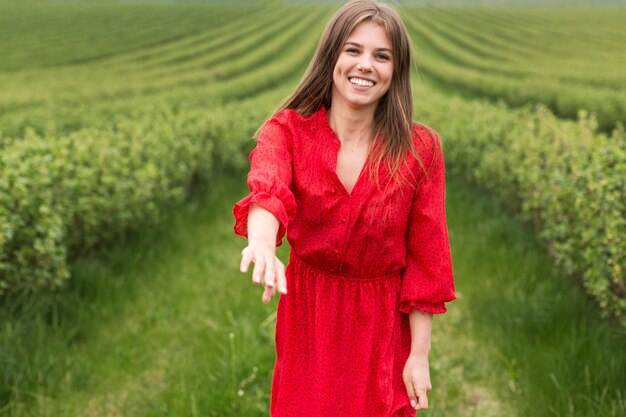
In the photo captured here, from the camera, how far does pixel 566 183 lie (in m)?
3.58

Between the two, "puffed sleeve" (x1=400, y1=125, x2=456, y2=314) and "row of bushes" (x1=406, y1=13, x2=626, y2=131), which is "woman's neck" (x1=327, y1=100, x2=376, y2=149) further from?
"row of bushes" (x1=406, y1=13, x2=626, y2=131)

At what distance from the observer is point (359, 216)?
162 cm

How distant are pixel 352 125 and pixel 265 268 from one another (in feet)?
2.34

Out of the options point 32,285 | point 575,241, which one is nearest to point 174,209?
point 32,285

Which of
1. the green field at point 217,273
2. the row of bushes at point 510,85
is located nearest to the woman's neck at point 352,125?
the green field at point 217,273

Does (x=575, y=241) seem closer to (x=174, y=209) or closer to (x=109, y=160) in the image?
(x=109, y=160)

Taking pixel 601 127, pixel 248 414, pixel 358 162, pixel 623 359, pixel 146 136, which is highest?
pixel 601 127

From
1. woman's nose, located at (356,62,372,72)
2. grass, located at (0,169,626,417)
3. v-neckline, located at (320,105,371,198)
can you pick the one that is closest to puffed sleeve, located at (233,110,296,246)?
v-neckline, located at (320,105,371,198)

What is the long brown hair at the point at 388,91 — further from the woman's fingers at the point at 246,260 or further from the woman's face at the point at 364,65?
the woman's fingers at the point at 246,260

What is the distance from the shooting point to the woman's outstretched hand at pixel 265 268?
3.58 ft

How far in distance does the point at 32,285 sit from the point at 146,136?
230 centimetres

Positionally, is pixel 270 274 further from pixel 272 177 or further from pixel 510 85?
pixel 510 85

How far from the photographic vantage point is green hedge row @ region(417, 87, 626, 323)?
294 cm

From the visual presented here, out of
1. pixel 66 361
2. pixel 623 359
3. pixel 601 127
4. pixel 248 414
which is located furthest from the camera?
pixel 601 127
